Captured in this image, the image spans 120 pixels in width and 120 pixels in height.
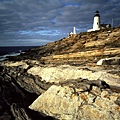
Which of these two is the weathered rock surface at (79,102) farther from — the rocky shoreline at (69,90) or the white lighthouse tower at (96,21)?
the white lighthouse tower at (96,21)

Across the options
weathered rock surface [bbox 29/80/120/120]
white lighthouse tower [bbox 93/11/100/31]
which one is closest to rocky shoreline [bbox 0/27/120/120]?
weathered rock surface [bbox 29/80/120/120]

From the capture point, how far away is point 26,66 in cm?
3038

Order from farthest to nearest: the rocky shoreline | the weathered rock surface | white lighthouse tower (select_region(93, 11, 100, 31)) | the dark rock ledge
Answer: white lighthouse tower (select_region(93, 11, 100, 31))
the dark rock ledge
the rocky shoreline
the weathered rock surface

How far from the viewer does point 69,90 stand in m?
17.6

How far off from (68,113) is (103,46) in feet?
47.2

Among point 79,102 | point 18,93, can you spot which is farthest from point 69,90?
point 18,93

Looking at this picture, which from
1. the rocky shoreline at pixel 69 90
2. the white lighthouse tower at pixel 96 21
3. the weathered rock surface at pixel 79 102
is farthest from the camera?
the white lighthouse tower at pixel 96 21

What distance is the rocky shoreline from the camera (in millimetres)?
15445

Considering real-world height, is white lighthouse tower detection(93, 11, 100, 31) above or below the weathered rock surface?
above

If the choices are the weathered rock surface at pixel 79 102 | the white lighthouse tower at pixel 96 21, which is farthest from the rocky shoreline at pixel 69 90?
the white lighthouse tower at pixel 96 21

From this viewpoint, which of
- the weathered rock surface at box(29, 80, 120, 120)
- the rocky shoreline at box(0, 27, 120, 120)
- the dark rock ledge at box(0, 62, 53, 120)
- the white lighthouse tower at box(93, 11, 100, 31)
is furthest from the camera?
the white lighthouse tower at box(93, 11, 100, 31)

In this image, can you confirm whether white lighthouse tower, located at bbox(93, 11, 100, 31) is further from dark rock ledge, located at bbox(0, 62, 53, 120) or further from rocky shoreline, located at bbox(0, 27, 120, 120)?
dark rock ledge, located at bbox(0, 62, 53, 120)

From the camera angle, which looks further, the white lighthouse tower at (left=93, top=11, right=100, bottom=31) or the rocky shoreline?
the white lighthouse tower at (left=93, top=11, right=100, bottom=31)

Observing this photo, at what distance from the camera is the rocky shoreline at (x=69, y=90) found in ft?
50.7
